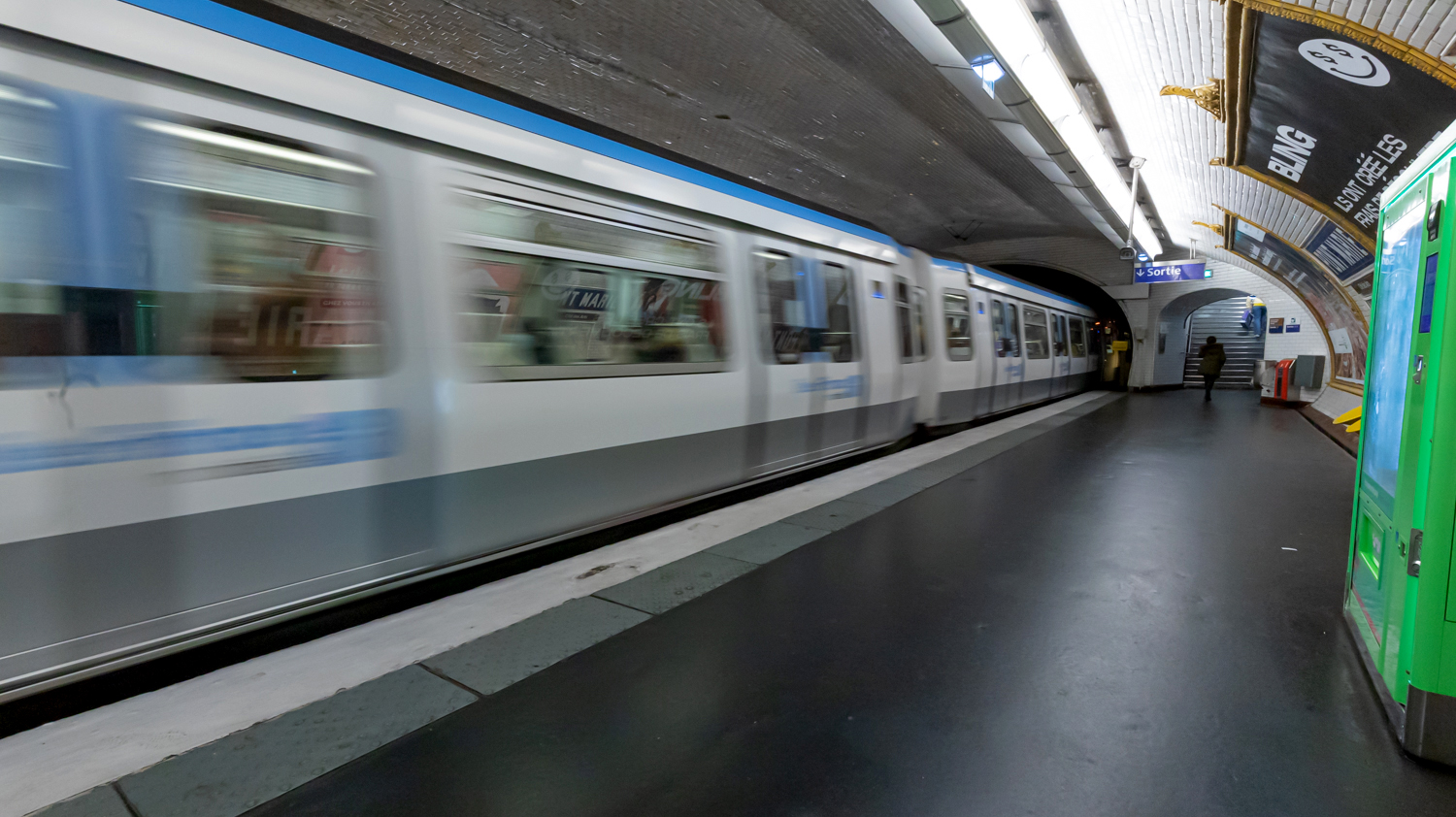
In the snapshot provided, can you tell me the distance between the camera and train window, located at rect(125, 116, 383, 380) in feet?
8.19

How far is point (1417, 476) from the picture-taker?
7.45ft

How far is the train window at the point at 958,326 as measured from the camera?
9.73 m

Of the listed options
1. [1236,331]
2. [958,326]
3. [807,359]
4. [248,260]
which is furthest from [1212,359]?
[248,260]

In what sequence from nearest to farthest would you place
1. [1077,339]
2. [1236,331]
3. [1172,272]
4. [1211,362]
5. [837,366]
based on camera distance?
[837,366] → [1172,272] → [1211,362] → [1077,339] → [1236,331]

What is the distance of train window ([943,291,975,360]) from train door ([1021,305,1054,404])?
3.47m

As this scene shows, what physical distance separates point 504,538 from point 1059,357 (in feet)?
50.2

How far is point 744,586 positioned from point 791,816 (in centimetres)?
179

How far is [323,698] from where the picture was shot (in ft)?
8.18

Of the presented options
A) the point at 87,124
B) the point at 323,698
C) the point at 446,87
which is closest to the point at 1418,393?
the point at 323,698

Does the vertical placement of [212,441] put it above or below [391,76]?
below

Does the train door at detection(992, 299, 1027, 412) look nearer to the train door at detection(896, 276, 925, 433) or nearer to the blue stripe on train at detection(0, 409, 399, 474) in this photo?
the train door at detection(896, 276, 925, 433)

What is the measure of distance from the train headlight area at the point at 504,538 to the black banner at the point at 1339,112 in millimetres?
637

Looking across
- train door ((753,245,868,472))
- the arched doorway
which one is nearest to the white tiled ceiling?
train door ((753,245,868,472))

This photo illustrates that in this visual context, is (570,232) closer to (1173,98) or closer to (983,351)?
(1173,98)
